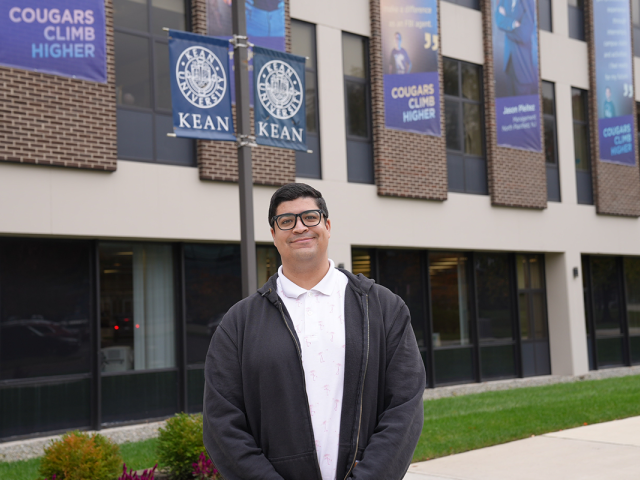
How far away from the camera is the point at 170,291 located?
12.3 m

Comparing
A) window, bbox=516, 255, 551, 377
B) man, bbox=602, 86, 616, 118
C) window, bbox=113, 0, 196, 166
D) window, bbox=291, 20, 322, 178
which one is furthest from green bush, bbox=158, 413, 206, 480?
man, bbox=602, 86, 616, 118

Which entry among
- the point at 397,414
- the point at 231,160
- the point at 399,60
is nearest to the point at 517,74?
the point at 399,60

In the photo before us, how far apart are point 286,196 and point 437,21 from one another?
13176mm

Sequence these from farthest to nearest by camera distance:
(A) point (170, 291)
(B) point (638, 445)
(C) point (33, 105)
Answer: (A) point (170, 291), (C) point (33, 105), (B) point (638, 445)

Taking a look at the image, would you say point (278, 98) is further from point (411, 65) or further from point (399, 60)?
point (411, 65)

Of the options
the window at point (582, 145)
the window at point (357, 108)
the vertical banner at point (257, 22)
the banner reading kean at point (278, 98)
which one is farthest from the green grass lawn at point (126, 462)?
the window at point (582, 145)

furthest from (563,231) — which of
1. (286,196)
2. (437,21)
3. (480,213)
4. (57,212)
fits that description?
(286,196)

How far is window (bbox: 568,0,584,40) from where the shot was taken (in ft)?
61.8

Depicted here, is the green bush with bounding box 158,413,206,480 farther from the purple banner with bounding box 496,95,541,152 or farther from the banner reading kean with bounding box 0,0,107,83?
the purple banner with bounding box 496,95,541,152

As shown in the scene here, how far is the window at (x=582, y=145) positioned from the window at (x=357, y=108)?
666 centimetres

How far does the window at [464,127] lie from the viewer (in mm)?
16031

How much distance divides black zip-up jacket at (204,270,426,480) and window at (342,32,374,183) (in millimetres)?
11095

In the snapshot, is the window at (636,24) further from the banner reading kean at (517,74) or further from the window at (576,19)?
the banner reading kean at (517,74)

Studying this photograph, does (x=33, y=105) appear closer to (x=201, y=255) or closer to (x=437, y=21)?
(x=201, y=255)
